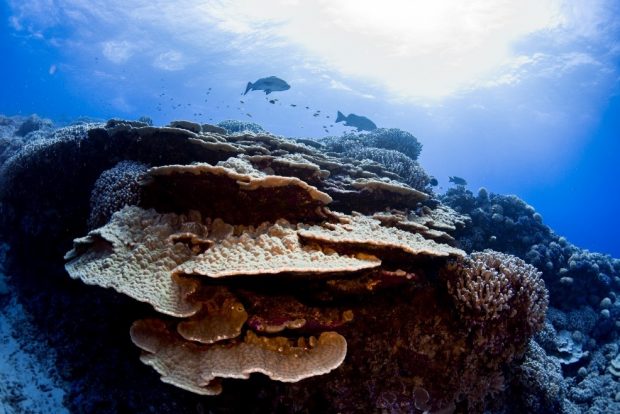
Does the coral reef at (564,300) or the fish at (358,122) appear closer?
the coral reef at (564,300)

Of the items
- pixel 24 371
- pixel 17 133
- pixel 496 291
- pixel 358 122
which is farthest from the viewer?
pixel 358 122

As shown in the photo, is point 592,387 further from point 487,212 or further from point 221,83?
point 221,83

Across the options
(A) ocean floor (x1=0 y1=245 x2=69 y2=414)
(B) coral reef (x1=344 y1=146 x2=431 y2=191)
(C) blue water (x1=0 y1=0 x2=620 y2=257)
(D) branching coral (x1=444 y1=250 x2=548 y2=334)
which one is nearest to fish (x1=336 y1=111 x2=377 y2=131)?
(C) blue water (x1=0 y1=0 x2=620 y2=257)

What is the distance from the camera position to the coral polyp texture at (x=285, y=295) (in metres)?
2.94

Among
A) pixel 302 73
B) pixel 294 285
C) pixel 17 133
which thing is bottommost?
pixel 294 285

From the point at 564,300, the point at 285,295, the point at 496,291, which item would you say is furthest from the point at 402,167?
the point at 285,295

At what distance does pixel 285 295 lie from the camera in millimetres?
3314

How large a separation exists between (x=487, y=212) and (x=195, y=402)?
7928 millimetres

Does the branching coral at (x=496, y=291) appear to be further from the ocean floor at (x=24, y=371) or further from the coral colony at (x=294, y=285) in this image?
the ocean floor at (x=24, y=371)

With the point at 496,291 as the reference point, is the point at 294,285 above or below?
below

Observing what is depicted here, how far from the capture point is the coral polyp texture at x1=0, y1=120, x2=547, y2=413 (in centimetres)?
294

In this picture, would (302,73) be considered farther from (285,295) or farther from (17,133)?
(285,295)

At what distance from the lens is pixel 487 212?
8.76 meters

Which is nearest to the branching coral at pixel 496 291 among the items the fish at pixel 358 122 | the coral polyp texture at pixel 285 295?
the coral polyp texture at pixel 285 295
